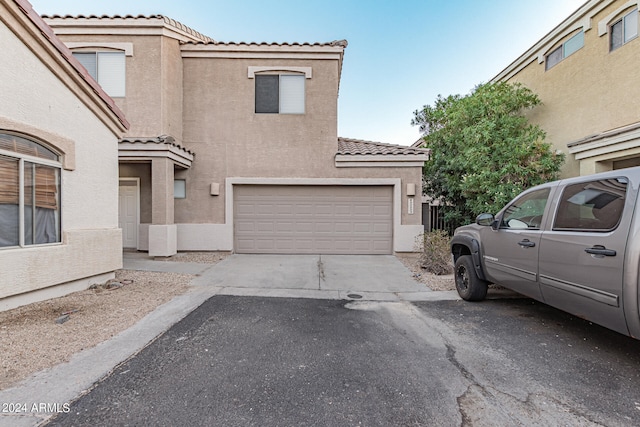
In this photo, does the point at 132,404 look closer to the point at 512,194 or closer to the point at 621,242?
the point at 621,242

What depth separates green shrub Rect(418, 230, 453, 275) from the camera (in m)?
7.06

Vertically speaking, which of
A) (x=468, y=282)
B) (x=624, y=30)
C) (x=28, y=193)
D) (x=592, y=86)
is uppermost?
(x=624, y=30)

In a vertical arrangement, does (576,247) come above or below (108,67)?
below

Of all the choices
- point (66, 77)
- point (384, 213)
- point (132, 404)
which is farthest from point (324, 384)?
point (384, 213)

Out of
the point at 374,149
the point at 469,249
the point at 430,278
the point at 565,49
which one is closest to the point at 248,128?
the point at 374,149

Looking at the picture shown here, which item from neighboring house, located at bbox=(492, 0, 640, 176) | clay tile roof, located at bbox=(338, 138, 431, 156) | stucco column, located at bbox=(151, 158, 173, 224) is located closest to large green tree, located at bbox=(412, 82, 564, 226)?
neighboring house, located at bbox=(492, 0, 640, 176)

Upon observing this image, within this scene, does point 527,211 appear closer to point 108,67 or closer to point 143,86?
point 143,86

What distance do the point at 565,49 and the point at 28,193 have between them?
1423 cm

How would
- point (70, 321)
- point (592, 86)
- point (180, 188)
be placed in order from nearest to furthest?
1. point (70, 321)
2. point (592, 86)
3. point (180, 188)

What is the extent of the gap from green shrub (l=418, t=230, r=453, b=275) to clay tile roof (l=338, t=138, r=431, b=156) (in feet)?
10.1

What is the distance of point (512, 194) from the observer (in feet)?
25.7

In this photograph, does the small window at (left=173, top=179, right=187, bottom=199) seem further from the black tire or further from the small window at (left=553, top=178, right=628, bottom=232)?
the small window at (left=553, top=178, right=628, bottom=232)

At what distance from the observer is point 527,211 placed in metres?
4.15

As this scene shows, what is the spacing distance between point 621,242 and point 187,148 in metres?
10.3
